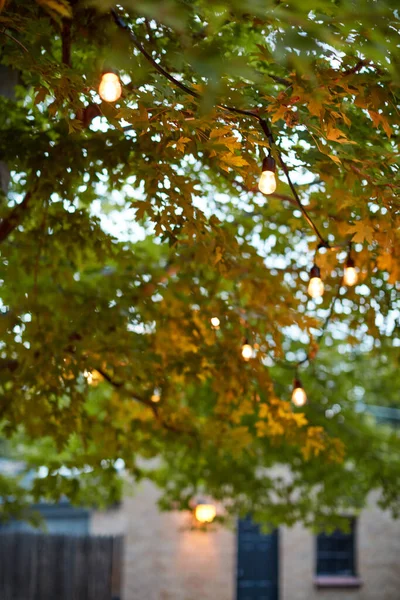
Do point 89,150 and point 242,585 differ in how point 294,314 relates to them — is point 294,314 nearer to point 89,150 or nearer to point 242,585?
point 89,150

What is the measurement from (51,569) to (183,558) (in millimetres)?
2318

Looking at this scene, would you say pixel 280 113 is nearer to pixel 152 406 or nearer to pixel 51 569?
pixel 152 406

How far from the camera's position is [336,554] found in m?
12.9

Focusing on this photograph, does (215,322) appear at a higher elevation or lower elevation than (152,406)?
higher

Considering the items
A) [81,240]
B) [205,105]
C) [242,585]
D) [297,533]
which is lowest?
[242,585]

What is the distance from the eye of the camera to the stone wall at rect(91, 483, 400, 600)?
11961 millimetres

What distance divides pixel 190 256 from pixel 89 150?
1.30 meters

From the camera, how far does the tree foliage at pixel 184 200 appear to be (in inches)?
107

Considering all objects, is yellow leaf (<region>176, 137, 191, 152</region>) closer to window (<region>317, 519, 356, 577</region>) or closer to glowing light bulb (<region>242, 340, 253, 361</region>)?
glowing light bulb (<region>242, 340, 253, 361</region>)

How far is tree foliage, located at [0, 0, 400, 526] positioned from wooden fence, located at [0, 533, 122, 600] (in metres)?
5.55

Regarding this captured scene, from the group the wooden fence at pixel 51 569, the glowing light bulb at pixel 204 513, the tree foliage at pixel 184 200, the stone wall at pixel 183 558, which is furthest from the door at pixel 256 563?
the tree foliage at pixel 184 200

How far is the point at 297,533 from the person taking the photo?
1259 centimetres

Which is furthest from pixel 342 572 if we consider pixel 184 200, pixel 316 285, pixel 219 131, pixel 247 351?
pixel 219 131

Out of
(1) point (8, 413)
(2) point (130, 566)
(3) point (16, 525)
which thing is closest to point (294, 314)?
(1) point (8, 413)
